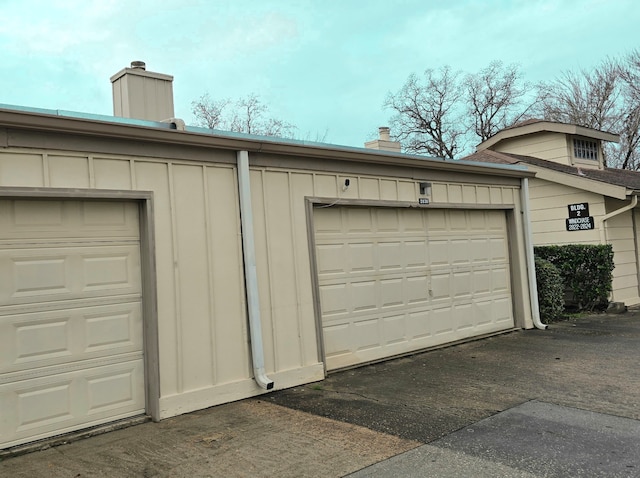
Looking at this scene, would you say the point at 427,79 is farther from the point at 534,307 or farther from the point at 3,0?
the point at 3,0

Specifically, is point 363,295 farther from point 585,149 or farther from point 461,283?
point 585,149

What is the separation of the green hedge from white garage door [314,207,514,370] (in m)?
2.57

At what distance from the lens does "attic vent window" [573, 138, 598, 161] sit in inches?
570

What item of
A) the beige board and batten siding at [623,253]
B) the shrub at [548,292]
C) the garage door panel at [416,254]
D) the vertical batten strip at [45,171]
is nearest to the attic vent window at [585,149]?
the beige board and batten siding at [623,253]

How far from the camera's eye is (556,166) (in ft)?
44.2

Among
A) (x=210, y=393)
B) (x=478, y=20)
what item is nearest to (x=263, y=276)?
(x=210, y=393)

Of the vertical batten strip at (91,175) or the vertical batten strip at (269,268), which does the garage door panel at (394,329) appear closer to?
the vertical batten strip at (269,268)

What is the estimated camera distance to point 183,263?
553cm

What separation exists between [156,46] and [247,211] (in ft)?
28.6

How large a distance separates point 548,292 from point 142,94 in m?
8.12

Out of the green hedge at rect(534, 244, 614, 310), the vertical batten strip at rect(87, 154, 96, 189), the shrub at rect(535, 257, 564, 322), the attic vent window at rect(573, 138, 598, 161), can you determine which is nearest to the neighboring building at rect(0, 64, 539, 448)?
the vertical batten strip at rect(87, 154, 96, 189)

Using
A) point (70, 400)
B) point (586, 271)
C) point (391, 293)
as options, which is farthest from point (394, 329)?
point (586, 271)

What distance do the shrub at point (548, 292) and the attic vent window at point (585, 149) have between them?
5485 millimetres

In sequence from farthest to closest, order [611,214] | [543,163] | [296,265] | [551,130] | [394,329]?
[551,130], [543,163], [611,214], [394,329], [296,265]
